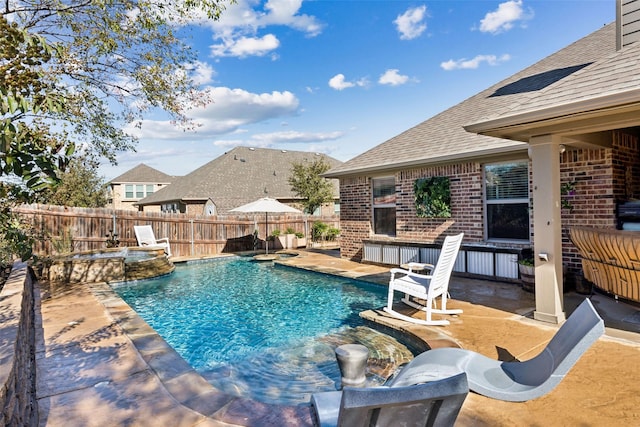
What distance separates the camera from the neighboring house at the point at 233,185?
23.2m

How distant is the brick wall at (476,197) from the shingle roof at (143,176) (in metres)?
32.3

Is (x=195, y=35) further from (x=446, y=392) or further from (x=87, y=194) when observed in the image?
(x=87, y=194)

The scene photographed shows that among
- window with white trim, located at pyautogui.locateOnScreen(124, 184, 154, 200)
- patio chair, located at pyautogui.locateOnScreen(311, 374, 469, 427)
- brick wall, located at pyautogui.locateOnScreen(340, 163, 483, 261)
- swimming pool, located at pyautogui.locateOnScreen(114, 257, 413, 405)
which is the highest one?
window with white trim, located at pyautogui.locateOnScreen(124, 184, 154, 200)

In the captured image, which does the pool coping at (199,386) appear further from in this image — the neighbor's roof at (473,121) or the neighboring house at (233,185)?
the neighboring house at (233,185)

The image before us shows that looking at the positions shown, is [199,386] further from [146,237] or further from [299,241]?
[299,241]

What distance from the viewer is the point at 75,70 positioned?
6574 mm

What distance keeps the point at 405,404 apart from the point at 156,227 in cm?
1507

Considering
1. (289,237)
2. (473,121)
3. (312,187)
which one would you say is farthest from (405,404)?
(312,187)

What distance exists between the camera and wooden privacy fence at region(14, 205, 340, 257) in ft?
39.1

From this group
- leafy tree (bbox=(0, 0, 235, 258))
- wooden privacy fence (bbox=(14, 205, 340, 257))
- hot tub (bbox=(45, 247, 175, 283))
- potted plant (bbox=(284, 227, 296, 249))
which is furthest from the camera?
potted plant (bbox=(284, 227, 296, 249))

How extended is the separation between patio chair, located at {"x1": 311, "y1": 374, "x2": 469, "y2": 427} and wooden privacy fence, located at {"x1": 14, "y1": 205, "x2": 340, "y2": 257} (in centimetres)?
1209

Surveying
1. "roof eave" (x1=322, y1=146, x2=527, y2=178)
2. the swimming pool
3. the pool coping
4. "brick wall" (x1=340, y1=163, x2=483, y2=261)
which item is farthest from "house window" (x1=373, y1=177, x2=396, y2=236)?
the pool coping

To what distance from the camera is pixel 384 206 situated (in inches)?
425

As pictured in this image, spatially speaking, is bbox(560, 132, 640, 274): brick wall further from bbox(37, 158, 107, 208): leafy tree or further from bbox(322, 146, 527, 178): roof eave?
bbox(37, 158, 107, 208): leafy tree
